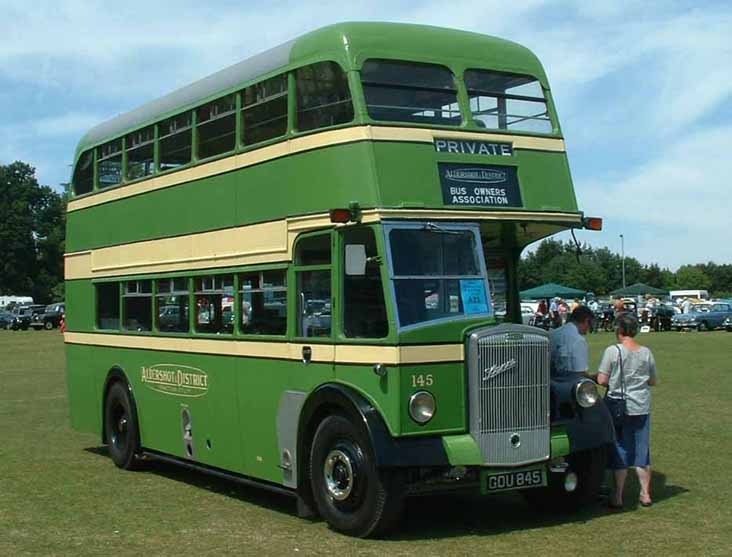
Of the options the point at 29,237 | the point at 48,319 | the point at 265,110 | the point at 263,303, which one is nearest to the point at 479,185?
the point at 265,110

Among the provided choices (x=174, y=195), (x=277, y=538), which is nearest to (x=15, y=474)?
(x=174, y=195)

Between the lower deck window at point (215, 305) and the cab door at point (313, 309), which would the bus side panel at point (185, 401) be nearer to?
the lower deck window at point (215, 305)

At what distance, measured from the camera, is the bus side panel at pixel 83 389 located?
15.4m

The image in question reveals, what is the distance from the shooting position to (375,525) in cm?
934

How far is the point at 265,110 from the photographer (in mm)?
11141

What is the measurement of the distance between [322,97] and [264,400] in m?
2.99

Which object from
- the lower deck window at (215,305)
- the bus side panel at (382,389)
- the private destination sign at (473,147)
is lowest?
the bus side panel at (382,389)

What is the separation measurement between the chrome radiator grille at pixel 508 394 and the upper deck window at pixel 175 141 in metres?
4.84

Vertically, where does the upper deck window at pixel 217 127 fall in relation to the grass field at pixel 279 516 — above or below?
above

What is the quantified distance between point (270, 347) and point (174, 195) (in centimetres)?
294

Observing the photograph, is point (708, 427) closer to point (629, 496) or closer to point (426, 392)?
point (629, 496)

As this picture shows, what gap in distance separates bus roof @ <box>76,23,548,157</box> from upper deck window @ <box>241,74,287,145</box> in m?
0.12

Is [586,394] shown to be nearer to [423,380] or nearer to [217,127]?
[423,380]

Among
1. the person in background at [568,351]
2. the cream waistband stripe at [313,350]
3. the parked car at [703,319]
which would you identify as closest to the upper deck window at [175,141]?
the cream waistband stripe at [313,350]
